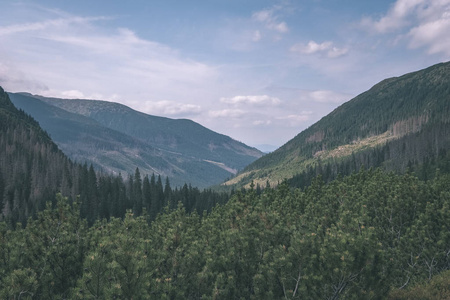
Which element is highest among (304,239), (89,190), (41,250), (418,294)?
(304,239)

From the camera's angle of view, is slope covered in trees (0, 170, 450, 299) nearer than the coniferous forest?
Yes

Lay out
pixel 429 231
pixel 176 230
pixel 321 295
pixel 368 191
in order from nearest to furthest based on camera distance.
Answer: pixel 321 295 < pixel 176 230 < pixel 429 231 < pixel 368 191

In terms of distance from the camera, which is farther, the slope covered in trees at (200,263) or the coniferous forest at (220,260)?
the coniferous forest at (220,260)

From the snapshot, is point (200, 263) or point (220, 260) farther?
point (200, 263)

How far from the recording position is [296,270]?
1981cm

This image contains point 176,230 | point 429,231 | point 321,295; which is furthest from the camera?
point 429,231

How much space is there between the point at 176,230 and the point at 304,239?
10603 millimetres

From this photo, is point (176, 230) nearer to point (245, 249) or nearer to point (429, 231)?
point (245, 249)

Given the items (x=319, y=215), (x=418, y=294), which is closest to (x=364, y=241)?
(x=418, y=294)

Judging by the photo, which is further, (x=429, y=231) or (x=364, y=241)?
(x=429, y=231)

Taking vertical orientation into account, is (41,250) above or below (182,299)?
above

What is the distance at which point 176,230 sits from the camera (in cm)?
2603

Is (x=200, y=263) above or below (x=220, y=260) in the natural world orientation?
below

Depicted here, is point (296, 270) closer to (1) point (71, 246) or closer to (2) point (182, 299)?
(2) point (182, 299)
